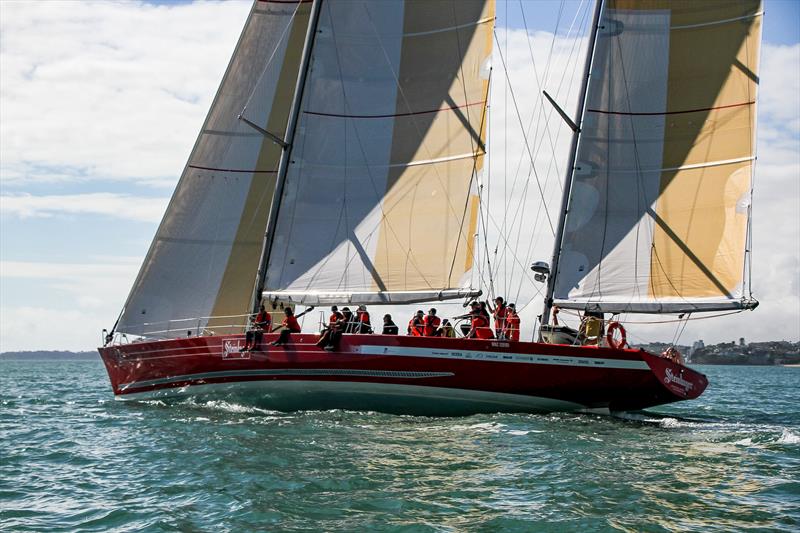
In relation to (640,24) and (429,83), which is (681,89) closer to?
(640,24)

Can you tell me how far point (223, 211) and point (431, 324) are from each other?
21.5ft

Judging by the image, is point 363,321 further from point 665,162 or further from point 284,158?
point 665,162

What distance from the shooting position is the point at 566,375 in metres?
19.3

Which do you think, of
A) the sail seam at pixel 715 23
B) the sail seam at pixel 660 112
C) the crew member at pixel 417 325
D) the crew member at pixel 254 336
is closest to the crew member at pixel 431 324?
the crew member at pixel 417 325

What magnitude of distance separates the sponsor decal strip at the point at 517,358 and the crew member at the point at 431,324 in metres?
1.15

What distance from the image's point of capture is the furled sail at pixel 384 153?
2192 cm

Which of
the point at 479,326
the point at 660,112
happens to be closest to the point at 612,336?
the point at 479,326

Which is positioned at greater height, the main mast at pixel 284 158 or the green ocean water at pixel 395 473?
the main mast at pixel 284 158

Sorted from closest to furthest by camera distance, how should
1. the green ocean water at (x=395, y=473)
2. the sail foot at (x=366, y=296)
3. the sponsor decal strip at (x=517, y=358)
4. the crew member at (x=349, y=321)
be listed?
the green ocean water at (x=395, y=473) < the sponsor decal strip at (x=517, y=358) < the crew member at (x=349, y=321) < the sail foot at (x=366, y=296)

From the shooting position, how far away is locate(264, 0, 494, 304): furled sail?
21922 millimetres

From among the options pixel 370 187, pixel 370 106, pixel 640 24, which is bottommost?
pixel 370 187

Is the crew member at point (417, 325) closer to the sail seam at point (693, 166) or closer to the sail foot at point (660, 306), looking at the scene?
the sail foot at point (660, 306)

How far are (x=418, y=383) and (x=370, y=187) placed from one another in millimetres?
5379

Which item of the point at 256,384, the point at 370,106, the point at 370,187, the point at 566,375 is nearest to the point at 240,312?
the point at 256,384
